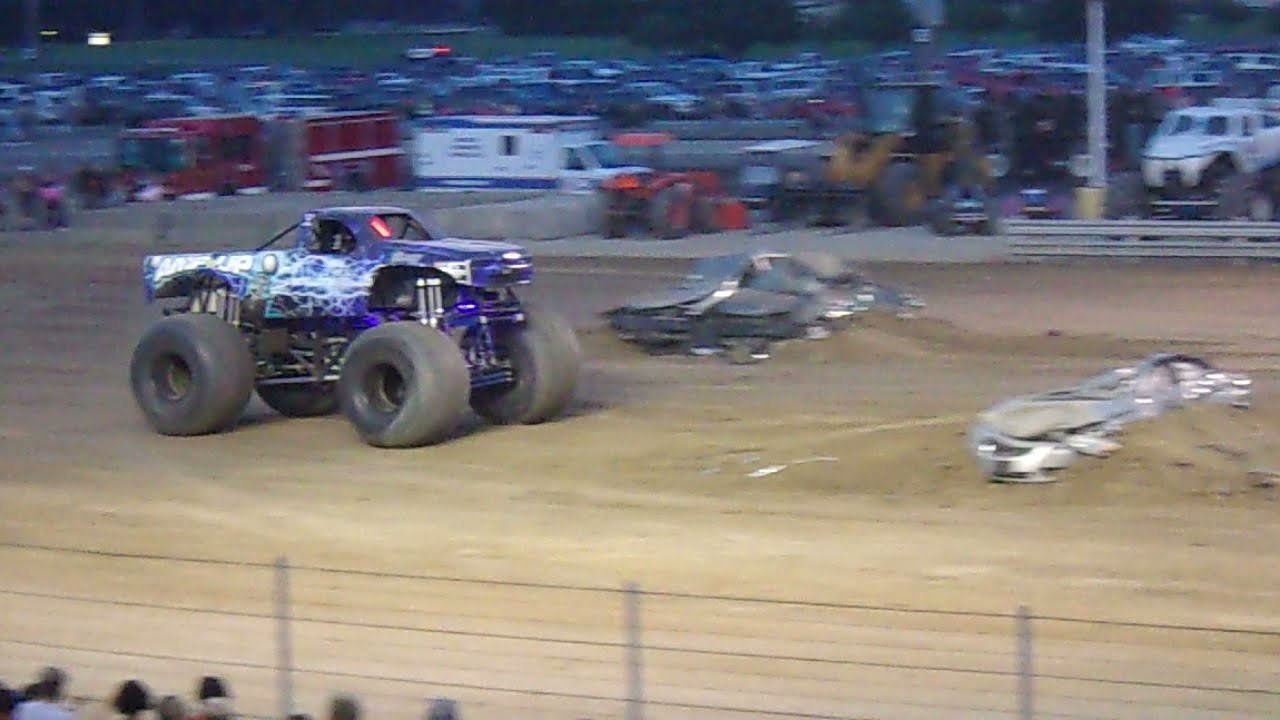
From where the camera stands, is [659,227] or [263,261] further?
[659,227]

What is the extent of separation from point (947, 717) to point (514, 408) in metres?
9.28

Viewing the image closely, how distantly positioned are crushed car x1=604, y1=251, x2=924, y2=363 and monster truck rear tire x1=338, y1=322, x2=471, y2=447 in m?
5.13

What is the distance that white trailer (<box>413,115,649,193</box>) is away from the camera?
136 feet

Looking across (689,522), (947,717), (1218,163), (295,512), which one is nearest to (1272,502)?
(689,522)

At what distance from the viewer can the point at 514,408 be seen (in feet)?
59.4

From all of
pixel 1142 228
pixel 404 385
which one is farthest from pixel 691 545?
pixel 1142 228

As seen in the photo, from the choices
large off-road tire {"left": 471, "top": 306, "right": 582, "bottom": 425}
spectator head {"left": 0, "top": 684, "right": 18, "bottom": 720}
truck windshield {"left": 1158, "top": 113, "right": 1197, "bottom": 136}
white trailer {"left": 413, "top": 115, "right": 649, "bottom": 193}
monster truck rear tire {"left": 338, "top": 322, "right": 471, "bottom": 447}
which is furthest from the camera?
white trailer {"left": 413, "top": 115, "right": 649, "bottom": 193}

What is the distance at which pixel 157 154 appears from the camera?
43406 mm

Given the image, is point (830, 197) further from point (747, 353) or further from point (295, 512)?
point (295, 512)

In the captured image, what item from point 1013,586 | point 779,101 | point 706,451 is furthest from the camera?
point 779,101

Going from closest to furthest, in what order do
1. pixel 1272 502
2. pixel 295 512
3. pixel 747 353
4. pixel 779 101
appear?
pixel 1272 502
pixel 295 512
pixel 747 353
pixel 779 101

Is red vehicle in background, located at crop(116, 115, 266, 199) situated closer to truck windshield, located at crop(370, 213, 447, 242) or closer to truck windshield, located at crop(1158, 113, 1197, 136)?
truck windshield, located at crop(1158, 113, 1197, 136)

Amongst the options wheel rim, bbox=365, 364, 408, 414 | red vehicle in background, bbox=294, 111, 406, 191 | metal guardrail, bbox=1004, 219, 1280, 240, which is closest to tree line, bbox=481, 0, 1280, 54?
red vehicle in background, bbox=294, 111, 406, 191

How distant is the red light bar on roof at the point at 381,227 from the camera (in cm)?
1756
